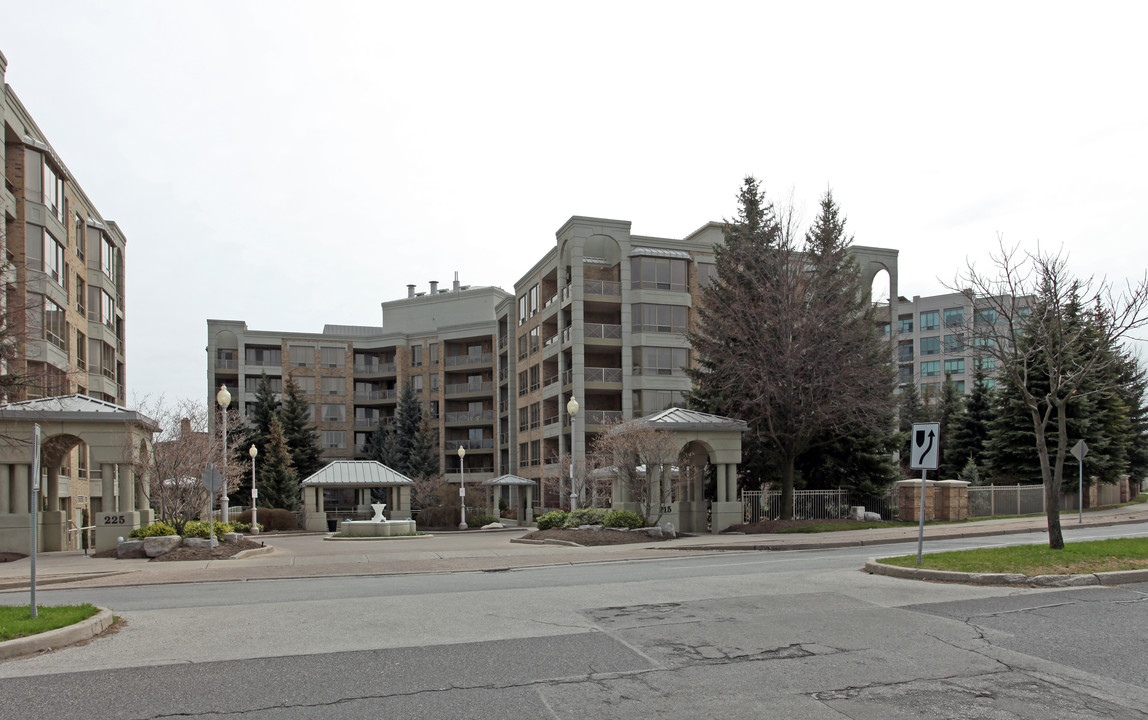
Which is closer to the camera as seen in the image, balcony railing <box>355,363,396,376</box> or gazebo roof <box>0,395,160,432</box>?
gazebo roof <box>0,395,160,432</box>

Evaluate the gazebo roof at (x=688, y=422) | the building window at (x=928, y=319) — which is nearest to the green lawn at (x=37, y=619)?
the gazebo roof at (x=688, y=422)

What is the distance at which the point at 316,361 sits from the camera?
82312mm

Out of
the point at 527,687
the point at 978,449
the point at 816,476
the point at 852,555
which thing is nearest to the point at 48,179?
the point at 816,476

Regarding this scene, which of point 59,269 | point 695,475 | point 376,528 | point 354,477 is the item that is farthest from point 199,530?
point 354,477

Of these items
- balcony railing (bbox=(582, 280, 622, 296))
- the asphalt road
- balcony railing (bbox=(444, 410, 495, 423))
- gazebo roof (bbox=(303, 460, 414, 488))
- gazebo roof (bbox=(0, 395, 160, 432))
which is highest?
balcony railing (bbox=(582, 280, 622, 296))

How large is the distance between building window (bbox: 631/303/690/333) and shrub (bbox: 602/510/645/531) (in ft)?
92.6

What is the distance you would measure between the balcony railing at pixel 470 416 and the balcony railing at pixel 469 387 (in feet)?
5.97

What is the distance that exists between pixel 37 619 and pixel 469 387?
67524 mm

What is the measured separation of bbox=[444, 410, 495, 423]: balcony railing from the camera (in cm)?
7638

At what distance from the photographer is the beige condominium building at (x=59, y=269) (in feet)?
114

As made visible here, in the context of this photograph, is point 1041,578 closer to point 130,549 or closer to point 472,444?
point 130,549

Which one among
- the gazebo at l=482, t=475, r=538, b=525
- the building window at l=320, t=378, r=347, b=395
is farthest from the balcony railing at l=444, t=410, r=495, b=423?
the gazebo at l=482, t=475, r=538, b=525

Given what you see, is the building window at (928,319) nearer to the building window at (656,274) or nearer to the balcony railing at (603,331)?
the building window at (656,274)

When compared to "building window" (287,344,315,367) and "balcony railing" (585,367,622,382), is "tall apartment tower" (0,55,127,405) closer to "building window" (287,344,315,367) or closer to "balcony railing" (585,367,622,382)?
"balcony railing" (585,367,622,382)
